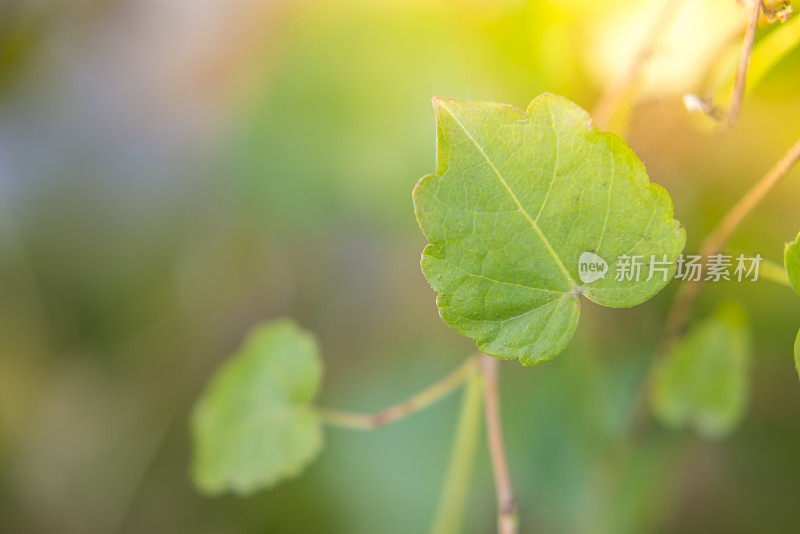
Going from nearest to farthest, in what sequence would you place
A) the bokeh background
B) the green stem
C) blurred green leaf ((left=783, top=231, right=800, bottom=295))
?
blurred green leaf ((left=783, top=231, right=800, bottom=295))
the green stem
the bokeh background

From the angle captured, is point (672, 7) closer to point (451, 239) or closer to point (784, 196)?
point (784, 196)

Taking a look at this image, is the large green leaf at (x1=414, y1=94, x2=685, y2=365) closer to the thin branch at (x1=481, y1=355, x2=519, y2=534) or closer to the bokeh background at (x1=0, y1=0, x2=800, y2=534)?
the thin branch at (x1=481, y1=355, x2=519, y2=534)

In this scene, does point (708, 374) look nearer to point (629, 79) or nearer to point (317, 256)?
point (629, 79)

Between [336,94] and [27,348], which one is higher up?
[336,94]

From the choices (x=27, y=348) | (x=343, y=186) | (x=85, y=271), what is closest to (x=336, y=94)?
(x=343, y=186)

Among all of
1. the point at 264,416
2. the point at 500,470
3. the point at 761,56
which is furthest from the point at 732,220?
the point at 264,416

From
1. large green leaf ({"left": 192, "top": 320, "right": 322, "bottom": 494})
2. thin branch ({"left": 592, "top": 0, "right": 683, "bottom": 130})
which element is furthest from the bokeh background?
large green leaf ({"left": 192, "top": 320, "right": 322, "bottom": 494})
